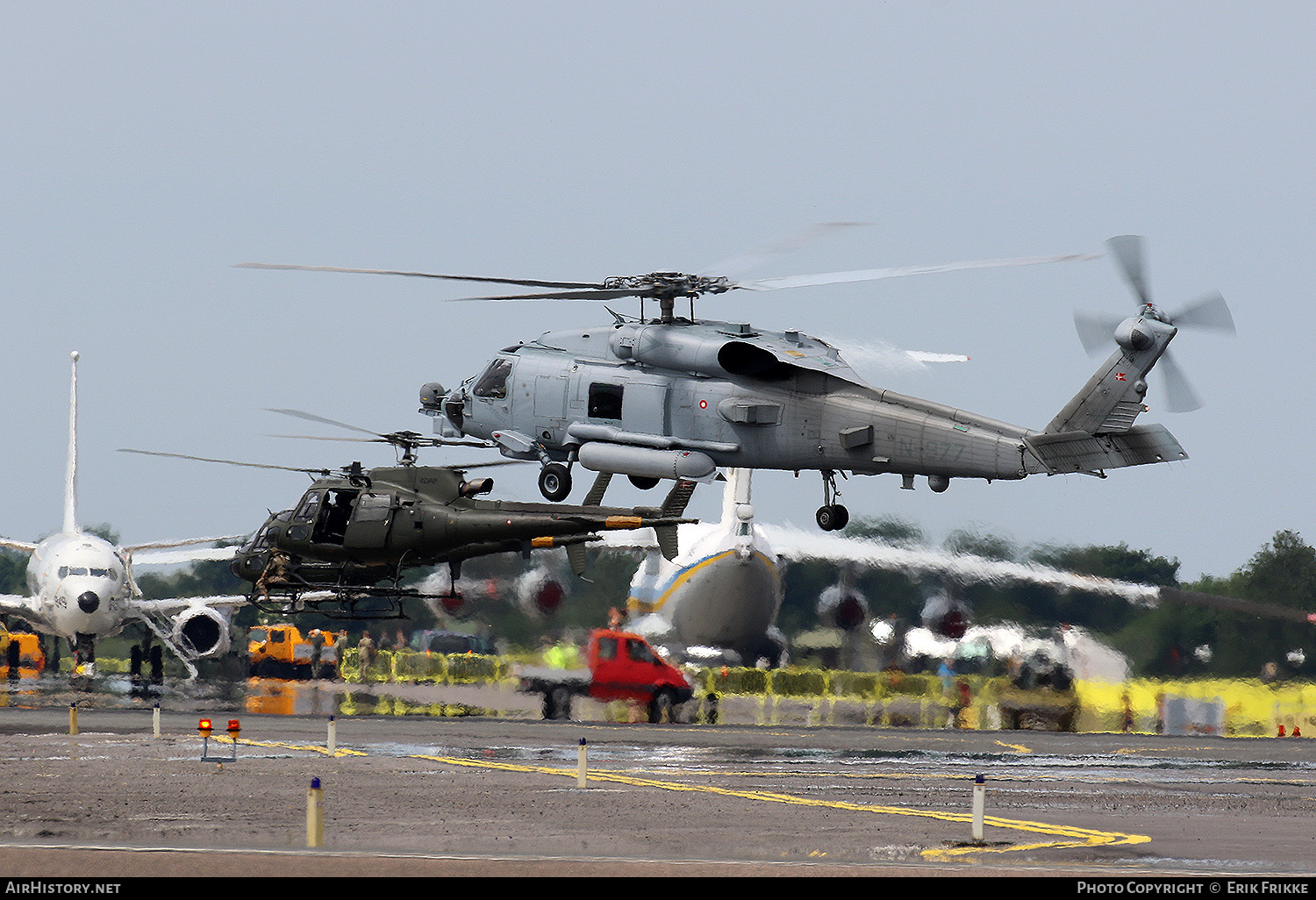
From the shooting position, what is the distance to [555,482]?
108 feet

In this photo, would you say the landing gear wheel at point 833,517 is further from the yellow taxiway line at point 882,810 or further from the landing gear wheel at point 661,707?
the landing gear wheel at point 661,707

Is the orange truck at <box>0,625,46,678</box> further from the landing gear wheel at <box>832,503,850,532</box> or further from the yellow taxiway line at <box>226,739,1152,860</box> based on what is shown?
the landing gear wheel at <box>832,503,850,532</box>

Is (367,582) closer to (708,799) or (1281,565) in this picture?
(708,799)

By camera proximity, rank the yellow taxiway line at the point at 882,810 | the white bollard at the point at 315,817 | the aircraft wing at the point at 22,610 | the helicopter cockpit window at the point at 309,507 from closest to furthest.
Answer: the white bollard at the point at 315,817
the yellow taxiway line at the point at 882,810
the helicopter cockpit window at the point at 309,507
the aircraft wing at the point at 22,610

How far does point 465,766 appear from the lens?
2906 centimetres

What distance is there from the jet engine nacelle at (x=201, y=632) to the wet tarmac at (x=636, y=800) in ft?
31.1

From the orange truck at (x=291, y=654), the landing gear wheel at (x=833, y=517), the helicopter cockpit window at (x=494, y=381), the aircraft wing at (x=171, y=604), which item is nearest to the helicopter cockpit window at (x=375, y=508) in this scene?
the helicopter cockpit window at (x=494, y=381)

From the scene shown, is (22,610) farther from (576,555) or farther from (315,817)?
(315,817)

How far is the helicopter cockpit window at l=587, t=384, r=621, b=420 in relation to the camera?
1262 inches

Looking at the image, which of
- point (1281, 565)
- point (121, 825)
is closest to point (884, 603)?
point (1281, 565)

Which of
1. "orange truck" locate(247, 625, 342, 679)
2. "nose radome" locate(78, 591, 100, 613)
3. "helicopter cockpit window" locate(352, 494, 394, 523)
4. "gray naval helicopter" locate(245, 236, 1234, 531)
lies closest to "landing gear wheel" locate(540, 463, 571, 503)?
"gray naval helicopter" locate(245, 236, 1234, 531)

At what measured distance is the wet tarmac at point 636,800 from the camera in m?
17.1

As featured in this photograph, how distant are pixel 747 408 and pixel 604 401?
3241 mm

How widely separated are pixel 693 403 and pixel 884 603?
18785 millimetres
